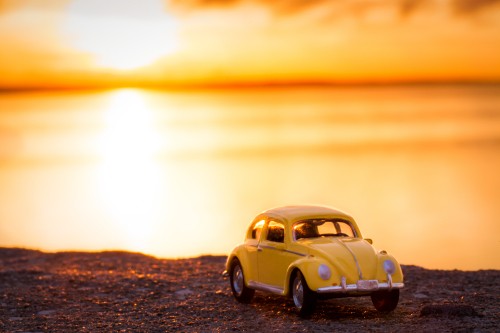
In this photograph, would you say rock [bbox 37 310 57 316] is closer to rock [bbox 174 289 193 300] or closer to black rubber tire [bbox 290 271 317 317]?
rock [bbox 174 289 193 300]

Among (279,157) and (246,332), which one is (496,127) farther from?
(246,332)

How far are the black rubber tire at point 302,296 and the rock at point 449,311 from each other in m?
1.91

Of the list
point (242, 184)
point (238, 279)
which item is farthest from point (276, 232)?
point (242, 184)

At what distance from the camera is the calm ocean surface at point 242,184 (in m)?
35.0

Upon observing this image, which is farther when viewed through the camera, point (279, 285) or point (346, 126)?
point (346, 126)

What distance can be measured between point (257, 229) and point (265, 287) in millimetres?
1489

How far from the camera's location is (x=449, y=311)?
17.1 m

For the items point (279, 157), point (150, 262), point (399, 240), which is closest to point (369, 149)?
point (279, 157)

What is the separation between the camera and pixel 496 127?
121500 mm

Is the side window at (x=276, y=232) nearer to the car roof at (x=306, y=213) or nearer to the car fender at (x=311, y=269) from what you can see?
the car roof at (x=306, y=213)

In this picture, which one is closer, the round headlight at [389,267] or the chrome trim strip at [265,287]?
the round headlight at [389,267]

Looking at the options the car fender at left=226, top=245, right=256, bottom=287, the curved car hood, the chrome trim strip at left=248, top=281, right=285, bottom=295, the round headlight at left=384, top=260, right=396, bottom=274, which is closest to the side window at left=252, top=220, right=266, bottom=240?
the car fender at left=226, top=245, right=256, bottom=287

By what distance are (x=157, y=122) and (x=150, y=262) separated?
142 m

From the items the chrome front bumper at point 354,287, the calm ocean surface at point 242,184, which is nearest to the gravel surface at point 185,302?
the chrome front bumper at point 354,287
